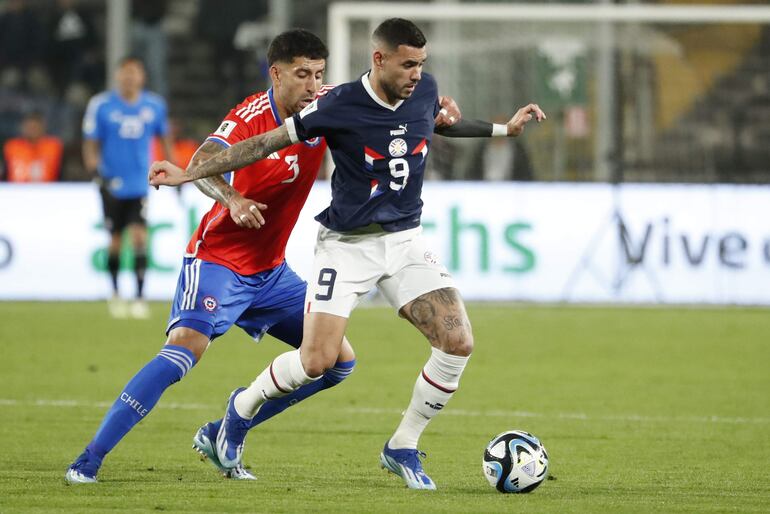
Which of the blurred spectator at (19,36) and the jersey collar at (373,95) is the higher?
the jersey collar at (373,95)

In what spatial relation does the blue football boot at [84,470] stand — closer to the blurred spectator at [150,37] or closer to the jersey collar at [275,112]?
the jersey collar at [275,112]

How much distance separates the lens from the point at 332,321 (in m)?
6.96

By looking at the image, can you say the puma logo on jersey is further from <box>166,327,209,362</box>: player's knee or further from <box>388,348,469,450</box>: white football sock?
<box>166,327,209,362</box>: player's knee

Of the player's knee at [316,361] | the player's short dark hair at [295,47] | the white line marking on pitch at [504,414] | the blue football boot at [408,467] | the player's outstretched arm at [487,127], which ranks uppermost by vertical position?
the player's short dark hair at [295,47]

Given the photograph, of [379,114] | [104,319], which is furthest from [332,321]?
[104,319]

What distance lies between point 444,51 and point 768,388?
919 centimetres

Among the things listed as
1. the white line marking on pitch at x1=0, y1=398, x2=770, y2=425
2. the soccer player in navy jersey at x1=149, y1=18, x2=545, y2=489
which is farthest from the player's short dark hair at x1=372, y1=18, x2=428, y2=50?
the white line marking on pitch at x1=0, y1=398, x2=770, y2=425

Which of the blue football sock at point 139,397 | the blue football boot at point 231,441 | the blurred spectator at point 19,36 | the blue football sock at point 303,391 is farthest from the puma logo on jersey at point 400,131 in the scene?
the blurred spectator at point 19,36

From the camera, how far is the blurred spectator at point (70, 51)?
2297 cm

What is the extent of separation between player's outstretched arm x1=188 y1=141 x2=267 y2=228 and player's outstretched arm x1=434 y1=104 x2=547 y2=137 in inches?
44.5

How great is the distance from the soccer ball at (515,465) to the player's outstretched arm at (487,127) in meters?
1.60

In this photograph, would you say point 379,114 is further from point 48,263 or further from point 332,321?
point 48,263

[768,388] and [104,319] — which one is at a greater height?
[768,388]

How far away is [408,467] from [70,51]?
1746 cm
